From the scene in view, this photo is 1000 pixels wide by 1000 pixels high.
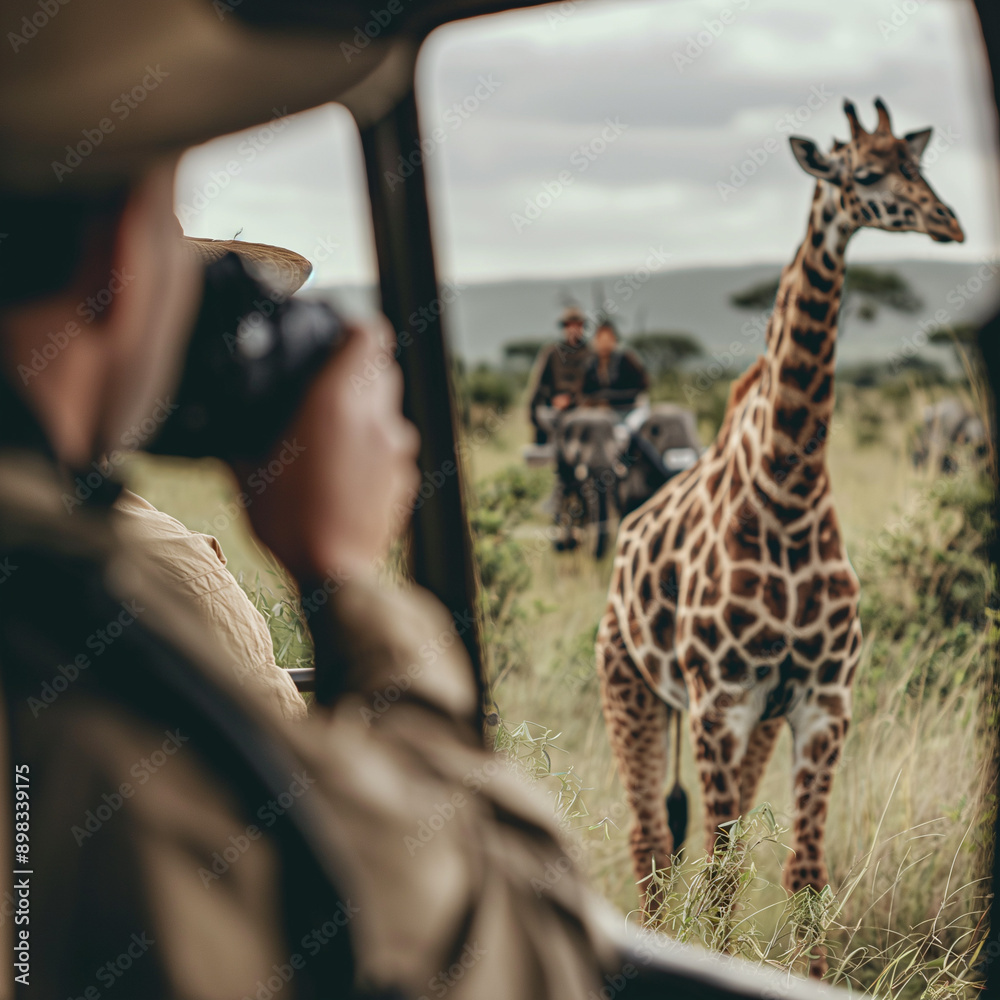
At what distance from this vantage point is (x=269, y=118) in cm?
35

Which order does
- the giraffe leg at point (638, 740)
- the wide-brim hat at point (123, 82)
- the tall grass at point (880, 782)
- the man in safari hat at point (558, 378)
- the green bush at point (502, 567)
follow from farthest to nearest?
the man in safari hat at point (558, 378) < the green bush at point (502, 567) < the giraffe leg at point (638, 740) < the tall grass at point (880, 782) < the wide-brim hat at point (123, 82)

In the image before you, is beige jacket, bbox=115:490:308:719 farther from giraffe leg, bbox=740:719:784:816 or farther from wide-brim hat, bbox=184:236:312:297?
giraffe leg, bbox=740:719:784:816

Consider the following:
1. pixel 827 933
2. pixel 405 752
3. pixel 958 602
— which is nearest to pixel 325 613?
pixel 405 752

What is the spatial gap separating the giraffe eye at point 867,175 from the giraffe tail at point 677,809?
1.18 metres

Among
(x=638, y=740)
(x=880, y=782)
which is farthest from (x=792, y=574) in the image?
(x=880, y=782)

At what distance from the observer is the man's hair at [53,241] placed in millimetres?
338

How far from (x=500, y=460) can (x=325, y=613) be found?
7785 mm

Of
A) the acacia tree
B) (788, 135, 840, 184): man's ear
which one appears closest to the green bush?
(788, 135, 840, 184): man's ear

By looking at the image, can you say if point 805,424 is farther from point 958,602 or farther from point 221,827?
point 221,827

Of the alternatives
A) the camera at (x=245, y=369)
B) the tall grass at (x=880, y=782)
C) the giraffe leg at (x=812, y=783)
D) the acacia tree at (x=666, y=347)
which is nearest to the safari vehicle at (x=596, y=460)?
the tall grass at (x=880, y=782)

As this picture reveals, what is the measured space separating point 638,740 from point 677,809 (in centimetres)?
17

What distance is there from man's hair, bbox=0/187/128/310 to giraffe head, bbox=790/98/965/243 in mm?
1602

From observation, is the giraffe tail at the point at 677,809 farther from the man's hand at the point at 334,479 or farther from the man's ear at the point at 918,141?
the man's hand at the point at 334,479

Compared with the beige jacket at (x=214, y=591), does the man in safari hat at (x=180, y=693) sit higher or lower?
higher
